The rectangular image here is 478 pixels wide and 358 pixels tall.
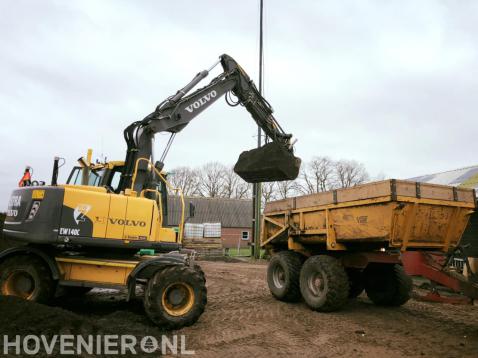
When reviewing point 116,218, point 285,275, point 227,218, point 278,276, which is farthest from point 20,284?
point 227,218

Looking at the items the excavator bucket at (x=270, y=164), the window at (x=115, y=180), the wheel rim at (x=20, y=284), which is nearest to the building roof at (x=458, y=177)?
the excavator bucket at (x=270, y=164)

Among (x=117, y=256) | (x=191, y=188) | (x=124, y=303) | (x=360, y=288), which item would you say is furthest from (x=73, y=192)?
(x=191, y=188)

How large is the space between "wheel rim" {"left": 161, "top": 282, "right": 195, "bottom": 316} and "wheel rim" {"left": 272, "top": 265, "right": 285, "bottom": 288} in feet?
11.3

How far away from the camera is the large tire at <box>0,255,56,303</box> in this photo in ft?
20.3

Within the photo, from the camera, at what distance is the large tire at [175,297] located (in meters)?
6.01

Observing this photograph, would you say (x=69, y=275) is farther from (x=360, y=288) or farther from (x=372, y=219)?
(x=360, y=288)

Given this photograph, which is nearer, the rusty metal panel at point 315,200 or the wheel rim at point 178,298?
the wheel rim at point 178,298

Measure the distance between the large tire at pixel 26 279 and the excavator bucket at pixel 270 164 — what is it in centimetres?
520

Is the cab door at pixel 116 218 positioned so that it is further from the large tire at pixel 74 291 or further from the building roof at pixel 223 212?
the building roof at pixel 223 212

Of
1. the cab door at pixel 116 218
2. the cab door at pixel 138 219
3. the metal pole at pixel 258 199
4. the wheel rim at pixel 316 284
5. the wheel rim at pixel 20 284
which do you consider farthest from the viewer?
the metal pole at pixel 258 199

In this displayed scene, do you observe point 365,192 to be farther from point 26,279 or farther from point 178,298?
point 26,279

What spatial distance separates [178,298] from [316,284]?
3.10 m

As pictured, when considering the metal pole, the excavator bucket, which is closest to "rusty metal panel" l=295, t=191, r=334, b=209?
the excavator bucket

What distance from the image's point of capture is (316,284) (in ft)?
26.0
